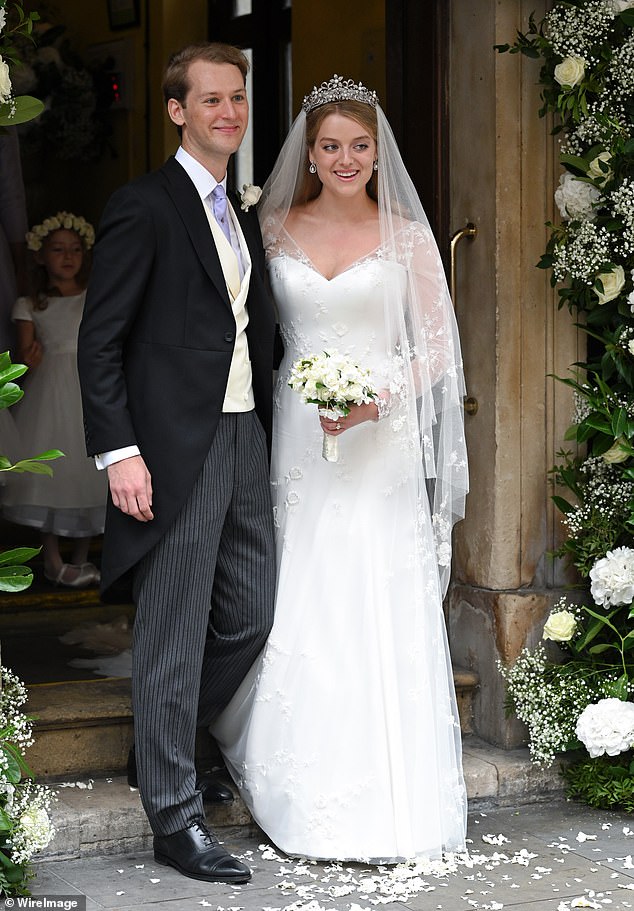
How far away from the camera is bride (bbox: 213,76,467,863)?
3.86 meters

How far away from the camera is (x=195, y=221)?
12.3ft

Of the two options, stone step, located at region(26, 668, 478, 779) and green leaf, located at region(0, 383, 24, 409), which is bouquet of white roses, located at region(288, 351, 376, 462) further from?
stone step, located at region(26, 668, 478, 779)

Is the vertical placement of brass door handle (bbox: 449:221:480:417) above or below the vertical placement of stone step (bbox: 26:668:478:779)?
above

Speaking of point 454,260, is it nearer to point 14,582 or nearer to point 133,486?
point 133,486

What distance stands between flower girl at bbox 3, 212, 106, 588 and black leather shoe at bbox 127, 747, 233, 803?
7.36 feet

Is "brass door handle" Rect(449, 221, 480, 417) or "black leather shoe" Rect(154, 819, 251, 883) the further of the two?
"brass door handle" Rect(449, 221, 480, 417)

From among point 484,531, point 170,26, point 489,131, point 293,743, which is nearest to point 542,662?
point 484,531

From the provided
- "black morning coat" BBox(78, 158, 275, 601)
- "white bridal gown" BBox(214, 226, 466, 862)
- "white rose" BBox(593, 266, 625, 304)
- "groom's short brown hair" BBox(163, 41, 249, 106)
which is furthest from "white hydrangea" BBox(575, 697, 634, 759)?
"groom's short brown hair" BBox(163, 41, 249, 106)

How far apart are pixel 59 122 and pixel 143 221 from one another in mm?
4639

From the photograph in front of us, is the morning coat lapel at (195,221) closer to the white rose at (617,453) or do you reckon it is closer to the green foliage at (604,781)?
the white rose at (617,453)

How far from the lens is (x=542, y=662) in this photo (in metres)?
4.53

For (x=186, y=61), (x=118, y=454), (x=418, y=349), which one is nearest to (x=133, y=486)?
(x=118, y=454)

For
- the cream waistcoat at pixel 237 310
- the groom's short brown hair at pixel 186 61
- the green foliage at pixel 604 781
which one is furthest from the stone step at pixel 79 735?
the groom's short brown hair at pixel 186 61

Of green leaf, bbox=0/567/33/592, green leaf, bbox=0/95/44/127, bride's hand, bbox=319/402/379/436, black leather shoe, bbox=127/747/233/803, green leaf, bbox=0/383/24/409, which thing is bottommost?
black leather shoe, bbox=127/747/233/803
